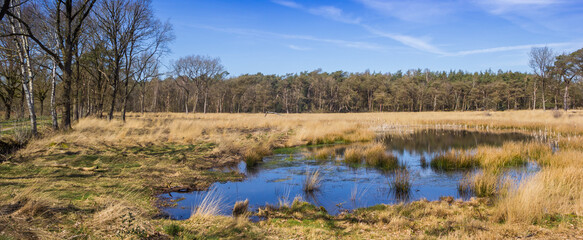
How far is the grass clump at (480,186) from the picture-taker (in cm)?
698

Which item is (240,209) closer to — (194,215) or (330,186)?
(194,215)

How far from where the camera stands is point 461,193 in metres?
7.36

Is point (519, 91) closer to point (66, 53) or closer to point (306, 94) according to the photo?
point (306, 94)

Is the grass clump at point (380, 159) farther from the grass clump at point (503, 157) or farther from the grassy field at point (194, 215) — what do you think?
the grass clump at point (503, 157)

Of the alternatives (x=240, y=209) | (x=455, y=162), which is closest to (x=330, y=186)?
(x=240, y=209)

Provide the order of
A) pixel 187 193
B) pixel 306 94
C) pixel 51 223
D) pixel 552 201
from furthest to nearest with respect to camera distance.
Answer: pixel 306 94, pixel 187 193, pixel 552 201, pixel 51 223

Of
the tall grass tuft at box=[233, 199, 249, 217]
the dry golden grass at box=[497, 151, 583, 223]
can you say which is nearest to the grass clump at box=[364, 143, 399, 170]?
the dry golden grass at box=[497, 151, 583, 223]

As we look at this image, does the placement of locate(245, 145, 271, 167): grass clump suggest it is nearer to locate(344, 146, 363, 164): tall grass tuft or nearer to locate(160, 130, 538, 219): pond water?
locate(160, 130, 538, 219): pond water

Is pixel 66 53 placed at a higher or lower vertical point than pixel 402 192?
higher

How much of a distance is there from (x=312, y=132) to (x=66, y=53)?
1277cm

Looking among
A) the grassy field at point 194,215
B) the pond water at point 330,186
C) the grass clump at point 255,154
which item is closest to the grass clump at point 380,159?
the pond water at point 330,186

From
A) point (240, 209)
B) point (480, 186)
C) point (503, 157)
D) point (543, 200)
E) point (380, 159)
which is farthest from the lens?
point (380, 159)

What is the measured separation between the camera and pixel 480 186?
7125 millimetres

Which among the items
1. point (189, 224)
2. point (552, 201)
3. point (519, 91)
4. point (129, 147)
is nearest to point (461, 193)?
point (552, 201)
